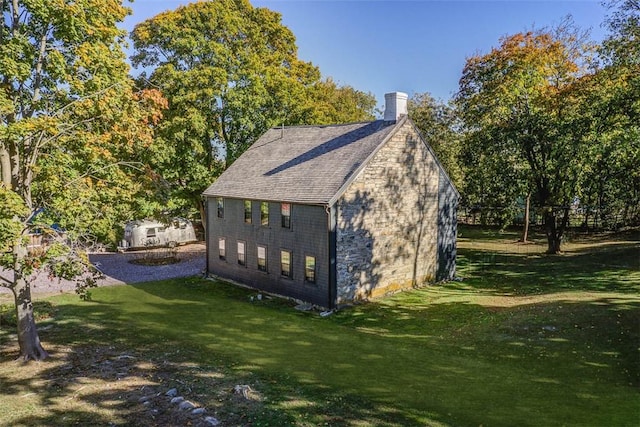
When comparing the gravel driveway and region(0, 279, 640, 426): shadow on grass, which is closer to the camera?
region(0, 279, 640, 426): shadow on grass

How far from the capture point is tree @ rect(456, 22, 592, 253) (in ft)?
95.3

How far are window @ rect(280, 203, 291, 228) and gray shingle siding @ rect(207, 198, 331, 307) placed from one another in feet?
0.80

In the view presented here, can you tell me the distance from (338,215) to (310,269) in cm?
307

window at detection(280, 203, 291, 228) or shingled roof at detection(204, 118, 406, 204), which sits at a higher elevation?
shingled roof at detection(204, 118, 406, 204)

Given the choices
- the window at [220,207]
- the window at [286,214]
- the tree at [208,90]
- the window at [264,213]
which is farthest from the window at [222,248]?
the tree at [208,90]

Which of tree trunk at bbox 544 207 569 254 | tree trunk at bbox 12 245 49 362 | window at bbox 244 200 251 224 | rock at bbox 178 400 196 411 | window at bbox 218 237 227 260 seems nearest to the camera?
rock at bbox 178 400 196 411

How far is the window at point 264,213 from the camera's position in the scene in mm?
23420

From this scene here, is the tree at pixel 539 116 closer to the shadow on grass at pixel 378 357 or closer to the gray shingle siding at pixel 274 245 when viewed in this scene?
the shadow on grass at pixel 378 357

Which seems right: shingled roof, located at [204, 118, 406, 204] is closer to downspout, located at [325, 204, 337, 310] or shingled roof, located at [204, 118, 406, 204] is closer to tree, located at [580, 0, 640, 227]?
downspout, located at [325, 204, 337, 310]

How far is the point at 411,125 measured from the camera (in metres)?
23.3

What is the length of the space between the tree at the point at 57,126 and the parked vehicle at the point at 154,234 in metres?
21.9

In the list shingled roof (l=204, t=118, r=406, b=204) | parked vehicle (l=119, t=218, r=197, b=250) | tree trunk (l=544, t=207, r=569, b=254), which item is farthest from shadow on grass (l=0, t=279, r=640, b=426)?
parked vehicle (l=119, t=218, r=197, b=250)

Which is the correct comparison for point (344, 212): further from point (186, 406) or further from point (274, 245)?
point (186, 406)

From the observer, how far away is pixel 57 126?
13.5 meters
